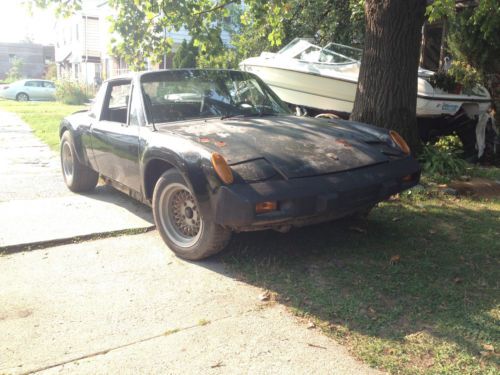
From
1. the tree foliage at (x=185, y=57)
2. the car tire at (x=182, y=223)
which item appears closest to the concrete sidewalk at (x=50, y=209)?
the car tire at (x=182, y=223)

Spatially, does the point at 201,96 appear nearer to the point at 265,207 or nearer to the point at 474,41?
the point at 265,207

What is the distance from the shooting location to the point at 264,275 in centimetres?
366

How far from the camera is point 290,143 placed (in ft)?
13.0

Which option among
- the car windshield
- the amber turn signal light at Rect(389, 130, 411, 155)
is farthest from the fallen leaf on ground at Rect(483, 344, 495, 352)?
the car windshield

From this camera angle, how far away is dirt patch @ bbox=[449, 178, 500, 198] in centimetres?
A: 601

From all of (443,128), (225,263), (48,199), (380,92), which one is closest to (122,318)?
(225,263)

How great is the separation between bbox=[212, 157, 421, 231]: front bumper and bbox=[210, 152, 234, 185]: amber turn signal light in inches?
2.2

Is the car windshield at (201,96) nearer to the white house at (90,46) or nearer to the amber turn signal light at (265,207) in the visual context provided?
the amber turn signal light at (265,207)

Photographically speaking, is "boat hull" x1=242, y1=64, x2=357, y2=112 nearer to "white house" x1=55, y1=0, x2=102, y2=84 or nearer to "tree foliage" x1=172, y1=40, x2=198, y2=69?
"tree foliage" x1=172, y1=40, x2=198, y2=69

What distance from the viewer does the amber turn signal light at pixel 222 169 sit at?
338cm

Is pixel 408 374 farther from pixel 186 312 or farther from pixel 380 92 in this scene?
pixel 380 92

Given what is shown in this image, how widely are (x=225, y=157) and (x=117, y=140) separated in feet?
5.31

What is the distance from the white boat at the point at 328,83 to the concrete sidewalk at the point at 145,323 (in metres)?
5.89

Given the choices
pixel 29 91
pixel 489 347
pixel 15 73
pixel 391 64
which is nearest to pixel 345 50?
pixel 391 64
